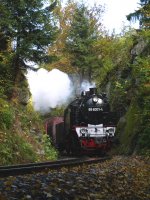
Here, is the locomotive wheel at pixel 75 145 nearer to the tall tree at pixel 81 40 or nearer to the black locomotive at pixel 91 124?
the black locomotive at pixel 91 124

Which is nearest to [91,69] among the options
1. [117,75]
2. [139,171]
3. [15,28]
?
[117,75]

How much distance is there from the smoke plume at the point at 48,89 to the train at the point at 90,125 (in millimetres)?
22002

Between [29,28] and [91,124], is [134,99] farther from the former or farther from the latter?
[29,28]

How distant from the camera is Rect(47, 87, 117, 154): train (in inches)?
907

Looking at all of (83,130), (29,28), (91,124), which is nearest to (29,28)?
(29,28)

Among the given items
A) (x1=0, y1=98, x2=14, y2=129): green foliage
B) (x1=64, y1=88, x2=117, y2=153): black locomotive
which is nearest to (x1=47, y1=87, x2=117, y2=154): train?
(x1=64, y1=88, x2=117, y2=153): black locomotive

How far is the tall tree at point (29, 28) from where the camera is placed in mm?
20953

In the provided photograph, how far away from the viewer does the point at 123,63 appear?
29797 mm

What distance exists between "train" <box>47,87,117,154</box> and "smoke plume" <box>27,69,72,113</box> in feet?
72.2

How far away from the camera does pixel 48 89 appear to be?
47438mm

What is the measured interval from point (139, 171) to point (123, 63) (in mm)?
18883

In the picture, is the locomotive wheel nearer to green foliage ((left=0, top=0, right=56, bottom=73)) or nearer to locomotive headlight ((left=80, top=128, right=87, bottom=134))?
locomotive headlight ((left=80, top=128, right=87, bottom=134))

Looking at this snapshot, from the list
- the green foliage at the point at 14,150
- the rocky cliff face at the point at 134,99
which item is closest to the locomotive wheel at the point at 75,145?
the rocky cliff face at the point at 134,99

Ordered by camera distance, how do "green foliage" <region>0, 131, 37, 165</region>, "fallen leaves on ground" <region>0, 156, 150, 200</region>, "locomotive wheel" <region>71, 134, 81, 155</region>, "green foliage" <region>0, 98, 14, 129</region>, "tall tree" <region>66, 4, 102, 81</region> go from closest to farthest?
1. "fallen leaves on ground" <region>0, 156, 150, 200</region>
2. "green foliage" <region>0, 131, 37, 165</region>
3. "green foliage" <region>0, 98, 14, 129</region>
4. "locomotive wheel" <region>71, 134, 81, 155</region>
5. "tall tree" <region>66, 4, 102, 81</region>
